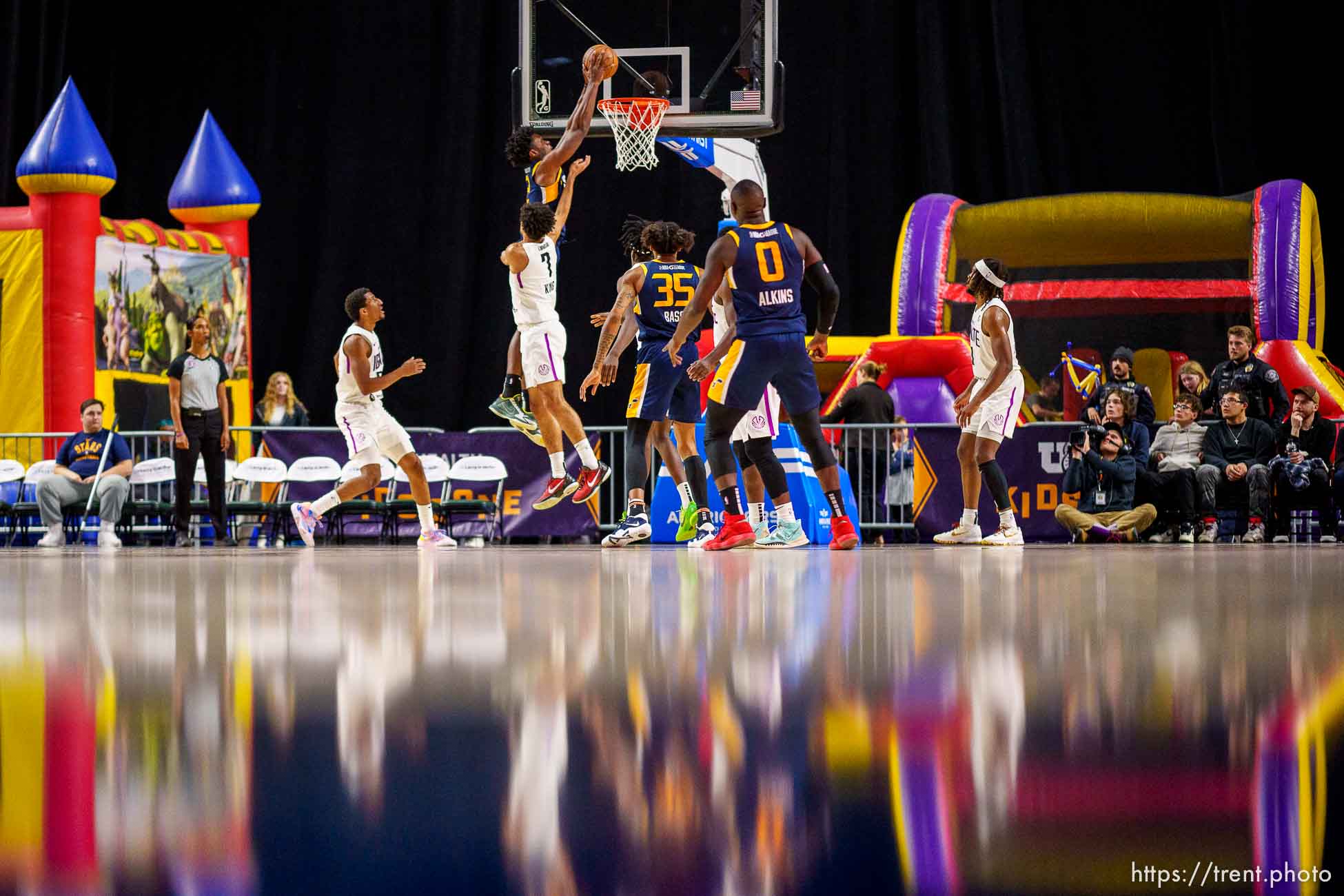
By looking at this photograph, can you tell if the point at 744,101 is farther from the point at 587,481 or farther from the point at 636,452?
the point at 587,481

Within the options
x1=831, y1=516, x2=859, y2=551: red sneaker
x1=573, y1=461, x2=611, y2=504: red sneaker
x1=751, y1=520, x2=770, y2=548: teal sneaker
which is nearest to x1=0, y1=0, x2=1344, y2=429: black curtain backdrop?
x1=573, y1=461, x2=611, y2=504: red sneaker

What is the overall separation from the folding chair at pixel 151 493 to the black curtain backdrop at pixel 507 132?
18.7ft

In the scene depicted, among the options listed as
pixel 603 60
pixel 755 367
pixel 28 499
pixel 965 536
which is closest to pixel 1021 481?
pixel 965 536

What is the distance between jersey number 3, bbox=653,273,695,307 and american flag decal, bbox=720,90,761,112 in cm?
349

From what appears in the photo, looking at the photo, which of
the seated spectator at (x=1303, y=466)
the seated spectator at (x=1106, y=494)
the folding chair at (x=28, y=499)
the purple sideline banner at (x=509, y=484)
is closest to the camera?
the seated spectator at (x=1303, y=466)

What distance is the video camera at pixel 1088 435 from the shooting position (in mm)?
11602

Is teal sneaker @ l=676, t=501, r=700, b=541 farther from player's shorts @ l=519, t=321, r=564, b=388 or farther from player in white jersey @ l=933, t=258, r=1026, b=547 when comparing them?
player in white jersey @ l=933, t=258, r=1026, b=547

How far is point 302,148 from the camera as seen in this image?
1991 centimetres

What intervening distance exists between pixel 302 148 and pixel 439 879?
20121 millimetres

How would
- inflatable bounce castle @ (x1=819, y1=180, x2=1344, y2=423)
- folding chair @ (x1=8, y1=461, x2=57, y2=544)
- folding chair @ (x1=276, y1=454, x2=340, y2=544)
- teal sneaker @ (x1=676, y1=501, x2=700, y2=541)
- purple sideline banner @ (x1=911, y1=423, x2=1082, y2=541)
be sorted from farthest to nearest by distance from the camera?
inflatable bounce castle @ (x1=819, y1=180, x2=1344, y2=423) → folding chair @ (x1=276, y1=454, x2=340, y2=544) → folding chair @ (x1=8, y1=461, x2=57, y2=544) → purple sideline banner @ (x1=911, y1=423, x2=1082, y2=541) → teal sneaker @ (x1=676, y1=501, x2=700, y2=541)

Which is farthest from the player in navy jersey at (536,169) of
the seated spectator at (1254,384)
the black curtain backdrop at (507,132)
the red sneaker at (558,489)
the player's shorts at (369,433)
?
the black curtain backdrop at (507,132)

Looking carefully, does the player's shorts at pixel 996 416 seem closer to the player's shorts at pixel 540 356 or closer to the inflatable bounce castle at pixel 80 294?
the player's shorts at pixel 540 356

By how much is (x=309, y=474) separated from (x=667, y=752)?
12.1m

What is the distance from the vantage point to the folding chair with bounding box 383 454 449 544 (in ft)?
42.4
